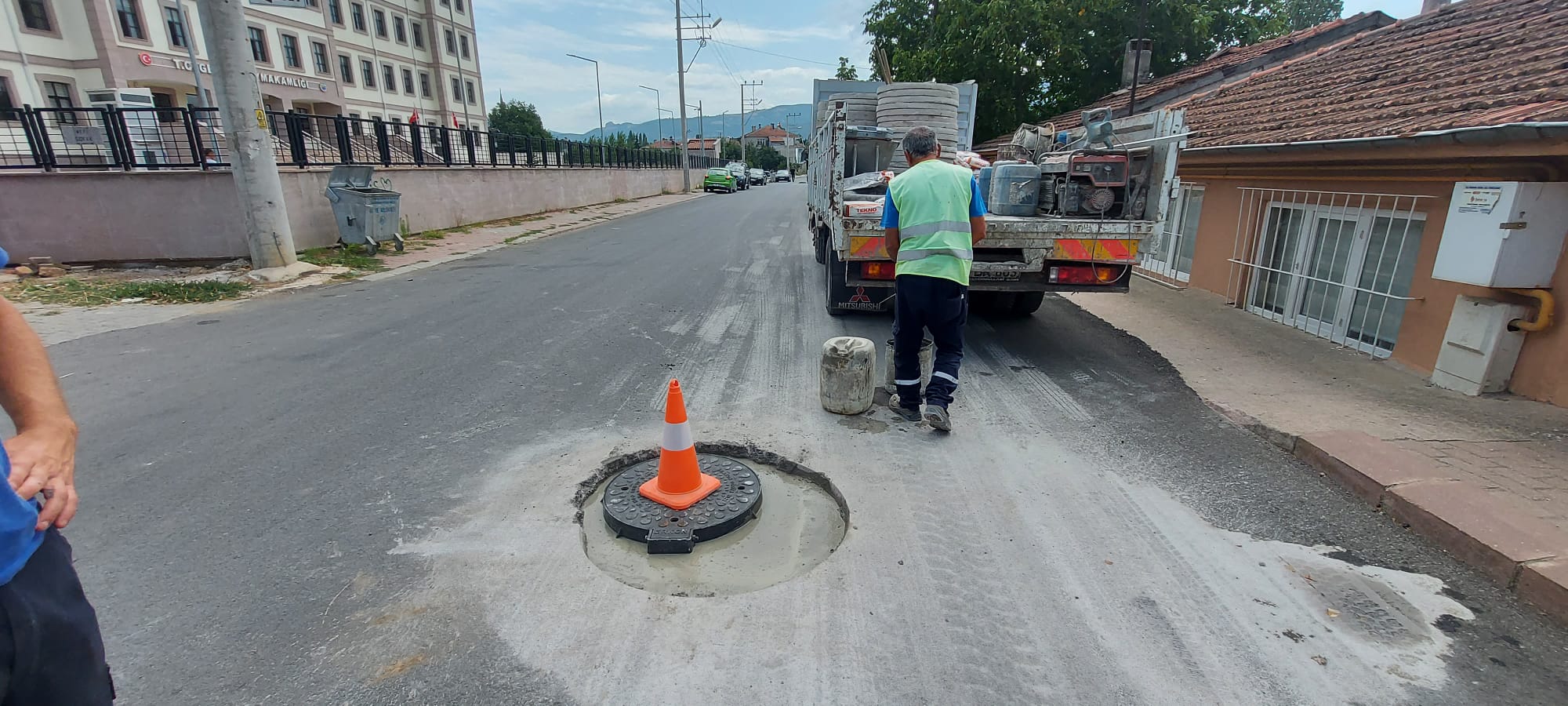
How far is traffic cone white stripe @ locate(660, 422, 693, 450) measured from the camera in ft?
10.3

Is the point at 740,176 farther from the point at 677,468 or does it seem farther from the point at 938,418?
the point at 677,468

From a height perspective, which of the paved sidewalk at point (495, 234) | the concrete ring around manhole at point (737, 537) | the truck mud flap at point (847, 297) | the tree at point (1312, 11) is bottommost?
the concrete ring around manhole at point (737, 537)

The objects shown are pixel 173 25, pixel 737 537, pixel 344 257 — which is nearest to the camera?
pixel 737 537

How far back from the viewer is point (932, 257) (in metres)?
4.13

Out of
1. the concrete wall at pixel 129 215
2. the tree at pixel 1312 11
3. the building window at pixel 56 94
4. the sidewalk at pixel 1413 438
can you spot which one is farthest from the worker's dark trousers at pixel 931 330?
the tree at pixel 1312 11

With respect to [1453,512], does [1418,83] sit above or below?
above

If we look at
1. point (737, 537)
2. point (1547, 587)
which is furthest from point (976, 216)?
point (1547, 587)

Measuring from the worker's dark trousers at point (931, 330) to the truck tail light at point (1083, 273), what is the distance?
173 cm

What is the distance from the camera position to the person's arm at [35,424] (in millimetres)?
1249

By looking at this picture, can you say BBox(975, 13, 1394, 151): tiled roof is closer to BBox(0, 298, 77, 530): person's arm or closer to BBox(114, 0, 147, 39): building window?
BBox(0, 298, 77, 530): person's arm

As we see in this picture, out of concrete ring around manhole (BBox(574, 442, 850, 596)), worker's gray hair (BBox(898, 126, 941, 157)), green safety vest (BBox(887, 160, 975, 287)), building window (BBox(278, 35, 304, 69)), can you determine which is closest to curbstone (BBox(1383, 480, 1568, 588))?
green safety vest (BBox(887, 160, 975, 287))

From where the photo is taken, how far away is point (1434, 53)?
260 inches

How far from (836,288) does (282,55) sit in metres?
36.2

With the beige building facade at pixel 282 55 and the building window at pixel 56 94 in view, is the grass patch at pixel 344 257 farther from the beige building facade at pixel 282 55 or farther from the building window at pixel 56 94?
the building window at pixel 56 94
